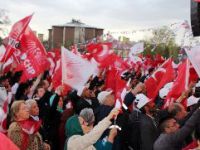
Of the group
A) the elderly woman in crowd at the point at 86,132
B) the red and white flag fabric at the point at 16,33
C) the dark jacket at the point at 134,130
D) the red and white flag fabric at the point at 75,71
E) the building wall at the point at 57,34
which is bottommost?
the building wall at the point at 57,34

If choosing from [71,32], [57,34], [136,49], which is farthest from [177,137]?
[57,34]

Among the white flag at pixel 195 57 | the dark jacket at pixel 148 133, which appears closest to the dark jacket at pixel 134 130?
the dark jacket at pixel 148 133

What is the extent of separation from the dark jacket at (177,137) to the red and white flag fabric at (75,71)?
324 centimetres

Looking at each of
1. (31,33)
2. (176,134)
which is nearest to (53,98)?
(31,33)

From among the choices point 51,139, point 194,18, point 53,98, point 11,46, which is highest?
point 194,18

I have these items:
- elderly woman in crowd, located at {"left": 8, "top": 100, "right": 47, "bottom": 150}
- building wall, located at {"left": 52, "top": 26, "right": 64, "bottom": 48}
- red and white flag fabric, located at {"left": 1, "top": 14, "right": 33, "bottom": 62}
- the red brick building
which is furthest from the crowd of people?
building wall, located at {"left": 52, "top": 26, "right": 64, "bottom": 48}

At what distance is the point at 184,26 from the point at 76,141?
8750 mm

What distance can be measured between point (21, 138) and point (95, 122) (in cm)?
196

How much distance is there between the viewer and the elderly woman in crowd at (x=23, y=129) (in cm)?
462

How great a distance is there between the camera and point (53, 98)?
7090mm

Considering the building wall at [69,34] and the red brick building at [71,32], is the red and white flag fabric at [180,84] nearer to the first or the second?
the red brick building at [71,32]

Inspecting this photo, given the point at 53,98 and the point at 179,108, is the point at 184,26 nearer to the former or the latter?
the point at 53,98

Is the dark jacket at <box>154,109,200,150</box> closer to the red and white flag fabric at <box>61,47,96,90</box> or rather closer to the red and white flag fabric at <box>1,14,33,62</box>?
the red and white flag fabric at <box>61,47,96,90</box>

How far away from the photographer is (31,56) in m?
8.79
